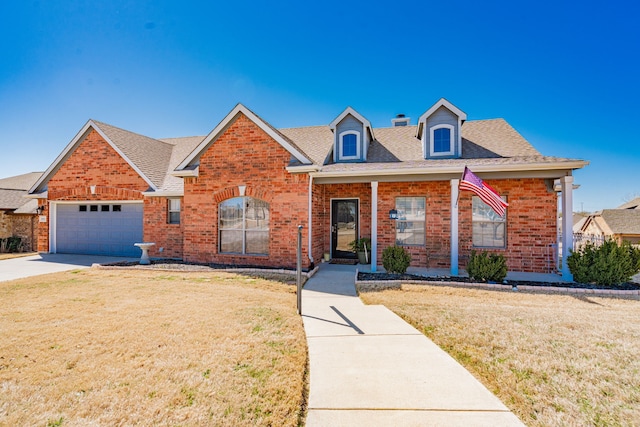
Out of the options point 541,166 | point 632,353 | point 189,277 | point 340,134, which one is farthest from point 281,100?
point 632,353

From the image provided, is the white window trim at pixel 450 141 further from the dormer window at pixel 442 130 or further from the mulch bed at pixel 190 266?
the mulch bed at pixel 190 266

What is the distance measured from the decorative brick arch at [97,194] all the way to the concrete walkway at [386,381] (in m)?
11.5

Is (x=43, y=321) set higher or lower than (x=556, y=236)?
lower

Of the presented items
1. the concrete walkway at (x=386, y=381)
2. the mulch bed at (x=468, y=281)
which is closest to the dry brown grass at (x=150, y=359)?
the concrete walkway at (x=386, y=381)

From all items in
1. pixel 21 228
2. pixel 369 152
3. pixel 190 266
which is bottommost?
pixel 190 266

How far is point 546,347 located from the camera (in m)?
4.11

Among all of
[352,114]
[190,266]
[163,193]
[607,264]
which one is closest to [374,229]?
[352,114]

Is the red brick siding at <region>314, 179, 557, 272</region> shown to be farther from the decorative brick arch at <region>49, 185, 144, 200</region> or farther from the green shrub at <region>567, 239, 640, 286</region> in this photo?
the decorative brick arch at <region>49, 185, 144, 200</region>

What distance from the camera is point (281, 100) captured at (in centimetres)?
1458

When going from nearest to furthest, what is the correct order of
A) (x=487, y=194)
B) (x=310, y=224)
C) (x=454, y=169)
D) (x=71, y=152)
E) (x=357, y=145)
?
1. (x=487, y=194)
2. (x=454, y=169)
3. (x=310, y=224)
4. (x=357, y=145)
5. (x=71, y=152)

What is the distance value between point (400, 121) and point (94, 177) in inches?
582

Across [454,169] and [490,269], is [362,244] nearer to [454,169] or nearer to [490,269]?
[454,169]

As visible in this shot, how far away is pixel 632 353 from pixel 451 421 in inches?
122

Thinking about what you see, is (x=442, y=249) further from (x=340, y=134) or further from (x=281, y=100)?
(x=281, y=100)
